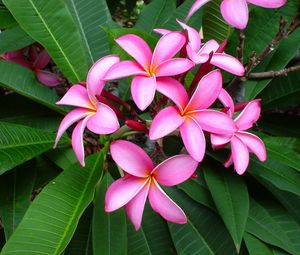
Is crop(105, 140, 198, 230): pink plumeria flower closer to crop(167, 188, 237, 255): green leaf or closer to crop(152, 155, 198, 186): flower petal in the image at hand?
crop(152, 155, 198, 186): flower petal

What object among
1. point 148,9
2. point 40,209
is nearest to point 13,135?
point 40,209

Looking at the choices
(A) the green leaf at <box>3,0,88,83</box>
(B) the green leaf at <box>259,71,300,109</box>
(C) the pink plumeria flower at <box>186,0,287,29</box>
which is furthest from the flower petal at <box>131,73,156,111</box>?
(B) the green leaf at <box>259,71,300,109</box>

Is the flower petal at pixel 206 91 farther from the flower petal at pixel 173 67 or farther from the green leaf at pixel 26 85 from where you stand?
the green leaf at pixel 26 85

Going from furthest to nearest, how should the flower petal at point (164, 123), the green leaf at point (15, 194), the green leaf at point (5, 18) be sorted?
1. the green leaf at point (5, 18)
2. the green leaf at point (15, 194)
3. the flower petal at point (164, 123)

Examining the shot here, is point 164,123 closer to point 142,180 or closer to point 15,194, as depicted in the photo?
Result: point 142,180

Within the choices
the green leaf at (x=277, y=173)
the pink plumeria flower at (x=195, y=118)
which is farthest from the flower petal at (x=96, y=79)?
the green leaf at (x=277, y=173)

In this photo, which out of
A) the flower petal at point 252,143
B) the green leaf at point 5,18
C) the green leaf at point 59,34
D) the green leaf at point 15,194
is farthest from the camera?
the green leaf at point 5,18

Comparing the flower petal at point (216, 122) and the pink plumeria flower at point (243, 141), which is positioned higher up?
the flower petal at point (216, 122)

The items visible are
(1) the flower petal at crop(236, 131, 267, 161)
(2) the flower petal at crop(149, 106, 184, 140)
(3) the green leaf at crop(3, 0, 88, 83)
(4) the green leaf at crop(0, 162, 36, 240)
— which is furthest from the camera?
(3) the green leaf at crop(3, 0, 88, 83)

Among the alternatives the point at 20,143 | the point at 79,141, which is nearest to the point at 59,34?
the point at 20,143
